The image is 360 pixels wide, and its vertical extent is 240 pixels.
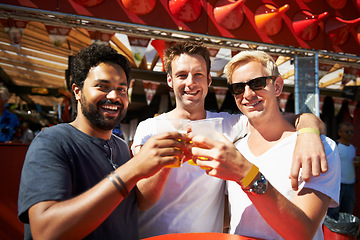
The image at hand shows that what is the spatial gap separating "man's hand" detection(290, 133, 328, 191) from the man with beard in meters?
0.64

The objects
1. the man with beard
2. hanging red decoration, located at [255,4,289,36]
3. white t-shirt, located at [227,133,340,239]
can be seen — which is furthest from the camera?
hanging red decoration, located at [255,4,289,36]

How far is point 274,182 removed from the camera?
5.03 feet

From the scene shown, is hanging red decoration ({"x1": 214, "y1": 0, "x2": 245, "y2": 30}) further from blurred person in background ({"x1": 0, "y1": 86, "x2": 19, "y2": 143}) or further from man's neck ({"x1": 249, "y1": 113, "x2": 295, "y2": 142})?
blurred person in background ({"x1": 0, "y1": 86, "x2": 19, "y2": 143})

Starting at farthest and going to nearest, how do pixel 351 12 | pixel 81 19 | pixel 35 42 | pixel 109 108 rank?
pixel 35 42, pixel 351 12, pixel 81 19, pixel 109 108

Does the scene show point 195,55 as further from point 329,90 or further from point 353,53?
point 329,90

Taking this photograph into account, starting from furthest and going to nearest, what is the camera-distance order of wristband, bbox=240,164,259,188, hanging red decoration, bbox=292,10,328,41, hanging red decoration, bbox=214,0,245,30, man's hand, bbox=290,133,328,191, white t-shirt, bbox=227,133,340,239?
1. hanging red decoration, bbox=292,10,328,41
2. hanging red decoration, bbox=214,0,245,30
3. white t-shirt, bbox=227,133,340,239
4. man's hand, bbox=290,133,328,191
5. wristband, bbox=240,164,259,188

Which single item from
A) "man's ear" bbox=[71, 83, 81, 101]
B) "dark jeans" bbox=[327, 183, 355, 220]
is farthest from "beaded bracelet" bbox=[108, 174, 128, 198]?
"dark jeans" bbox=[327, 183, 355, 220]

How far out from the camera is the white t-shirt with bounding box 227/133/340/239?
139 centimetres

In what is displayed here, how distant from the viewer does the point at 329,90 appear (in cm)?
897

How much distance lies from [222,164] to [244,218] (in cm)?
69

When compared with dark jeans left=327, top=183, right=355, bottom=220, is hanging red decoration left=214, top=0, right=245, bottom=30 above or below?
above

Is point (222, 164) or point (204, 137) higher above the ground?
point (204, 137)

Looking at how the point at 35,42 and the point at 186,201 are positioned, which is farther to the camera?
the point at 35,42

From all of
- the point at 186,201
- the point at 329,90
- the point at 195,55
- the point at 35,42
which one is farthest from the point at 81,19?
the point at 329,90
